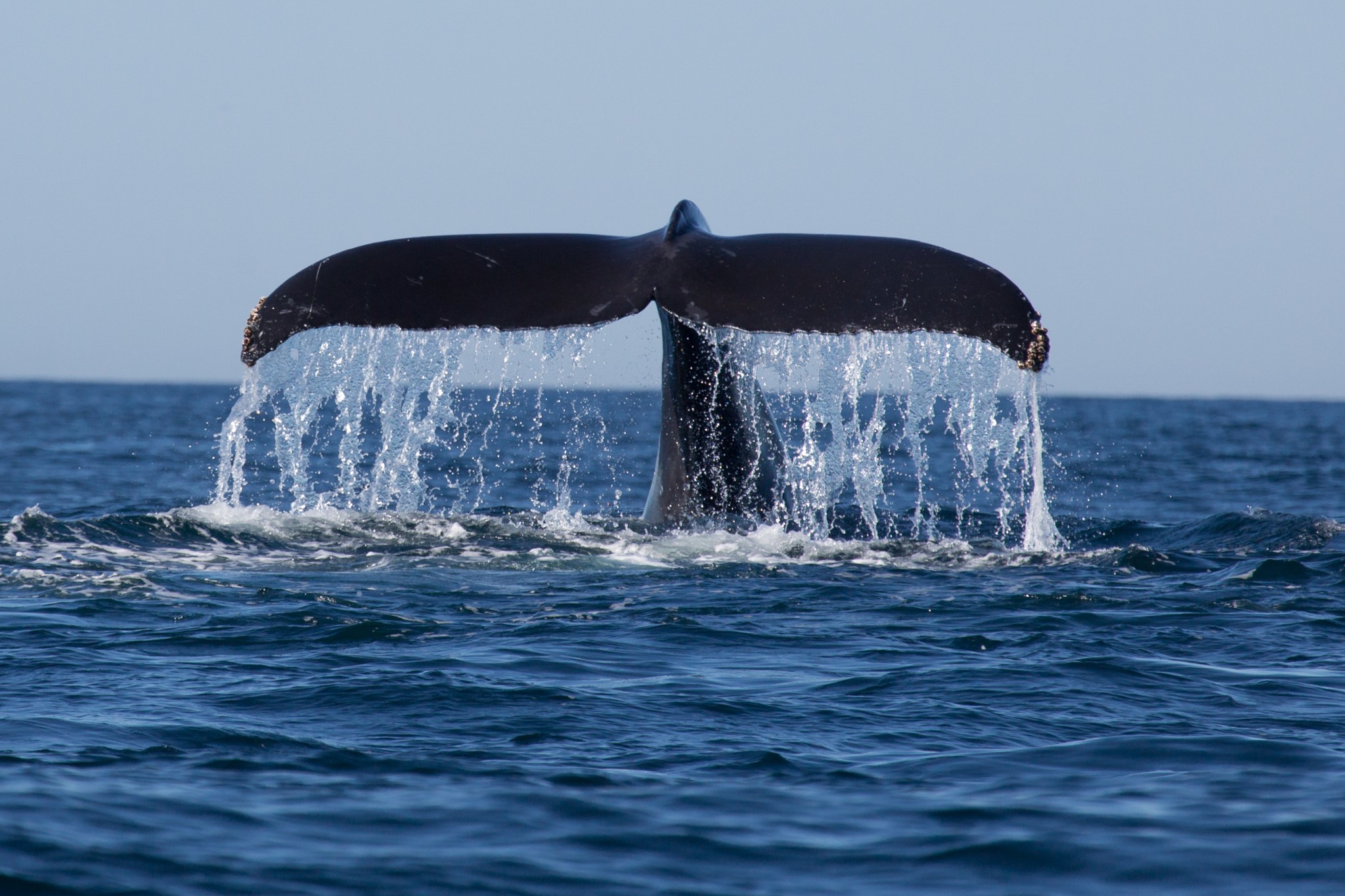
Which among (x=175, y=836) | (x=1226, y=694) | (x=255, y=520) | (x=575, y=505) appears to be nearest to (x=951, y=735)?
(x=1226, y=694)

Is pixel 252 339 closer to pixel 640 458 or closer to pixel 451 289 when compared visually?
pixel 451 289

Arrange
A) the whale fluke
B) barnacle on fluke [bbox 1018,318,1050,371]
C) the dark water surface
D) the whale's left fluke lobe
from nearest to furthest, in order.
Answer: the dark water surface → barnacle on fluke [bbox 1018,318,1050,371] → the whale fluke → the whale's left fluke lobe

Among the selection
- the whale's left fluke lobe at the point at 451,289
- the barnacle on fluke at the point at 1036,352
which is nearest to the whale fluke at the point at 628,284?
the whale's left fluke lobe at the point at 451,289

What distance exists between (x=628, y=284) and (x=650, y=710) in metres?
2.63

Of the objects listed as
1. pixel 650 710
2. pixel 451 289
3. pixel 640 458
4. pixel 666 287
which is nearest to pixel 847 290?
pixel 666 287

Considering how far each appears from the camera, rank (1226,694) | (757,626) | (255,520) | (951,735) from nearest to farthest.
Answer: (951,735) → (1226,694) → (757,626) → (255,520)

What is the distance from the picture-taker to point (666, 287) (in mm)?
7566

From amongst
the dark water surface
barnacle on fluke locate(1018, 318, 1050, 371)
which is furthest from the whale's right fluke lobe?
the dark water surface

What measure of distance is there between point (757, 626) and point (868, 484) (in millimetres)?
2361

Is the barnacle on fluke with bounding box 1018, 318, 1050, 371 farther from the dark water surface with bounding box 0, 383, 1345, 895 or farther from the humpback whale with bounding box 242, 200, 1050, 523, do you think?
the dark water surface with bounding box 0, 383, 1345, 895

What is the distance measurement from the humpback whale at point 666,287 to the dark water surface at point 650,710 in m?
1.35

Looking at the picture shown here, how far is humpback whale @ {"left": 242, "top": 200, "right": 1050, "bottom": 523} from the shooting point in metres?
7.05

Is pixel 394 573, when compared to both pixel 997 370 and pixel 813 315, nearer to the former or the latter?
pixel 813 315

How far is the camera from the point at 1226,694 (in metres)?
5.98
